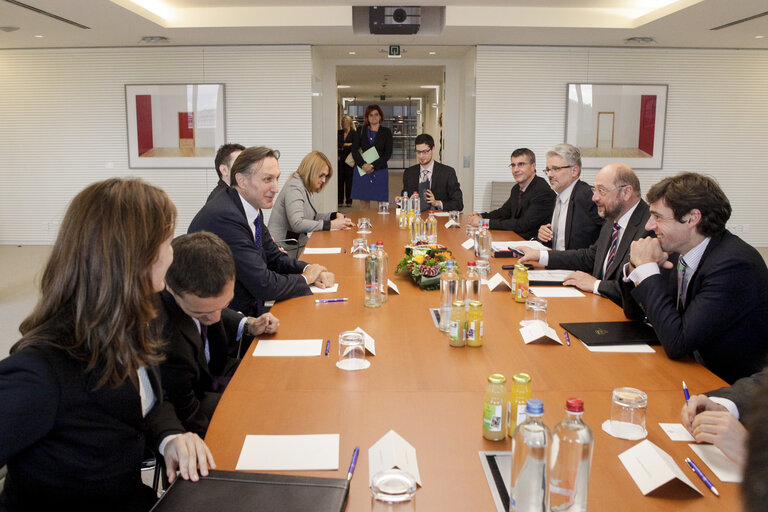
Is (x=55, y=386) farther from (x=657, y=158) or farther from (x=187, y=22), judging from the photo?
(x=657, y=158)

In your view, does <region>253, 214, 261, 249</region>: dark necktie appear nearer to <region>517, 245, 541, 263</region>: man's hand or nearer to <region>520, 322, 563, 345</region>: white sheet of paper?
<region>517, 245, 541, 263</region>: man's hand

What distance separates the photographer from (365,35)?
23.9 feet

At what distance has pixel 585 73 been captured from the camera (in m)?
8.08

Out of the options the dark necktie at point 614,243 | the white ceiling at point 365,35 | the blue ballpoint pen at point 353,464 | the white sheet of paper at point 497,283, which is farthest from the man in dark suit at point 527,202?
the blue ballpoint pen at point 353,464

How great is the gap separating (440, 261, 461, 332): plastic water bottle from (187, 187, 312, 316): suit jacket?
0.74m

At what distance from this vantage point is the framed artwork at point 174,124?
8122mm

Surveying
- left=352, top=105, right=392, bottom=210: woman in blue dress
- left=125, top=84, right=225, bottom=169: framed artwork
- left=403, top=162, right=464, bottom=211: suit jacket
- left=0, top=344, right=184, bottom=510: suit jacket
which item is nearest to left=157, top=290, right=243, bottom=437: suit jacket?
left=0, top=344, right=184, bottom=510: suit jacket

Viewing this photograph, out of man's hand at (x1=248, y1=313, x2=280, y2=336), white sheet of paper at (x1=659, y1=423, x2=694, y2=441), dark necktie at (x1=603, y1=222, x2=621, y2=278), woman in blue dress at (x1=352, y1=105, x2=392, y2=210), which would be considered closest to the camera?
white sheet of paper at (x1=659, y1=423, x2=694, y2=441)

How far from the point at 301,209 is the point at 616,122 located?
189 inches

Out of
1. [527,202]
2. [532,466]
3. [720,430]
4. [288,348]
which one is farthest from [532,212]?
[532,466]

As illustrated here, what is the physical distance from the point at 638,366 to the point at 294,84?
6.74 meters

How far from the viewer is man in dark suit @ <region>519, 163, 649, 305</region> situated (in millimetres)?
3207

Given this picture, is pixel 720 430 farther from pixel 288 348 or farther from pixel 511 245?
pixel 511 245

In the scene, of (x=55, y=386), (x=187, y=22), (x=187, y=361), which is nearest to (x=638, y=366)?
(x=187, y=361)
